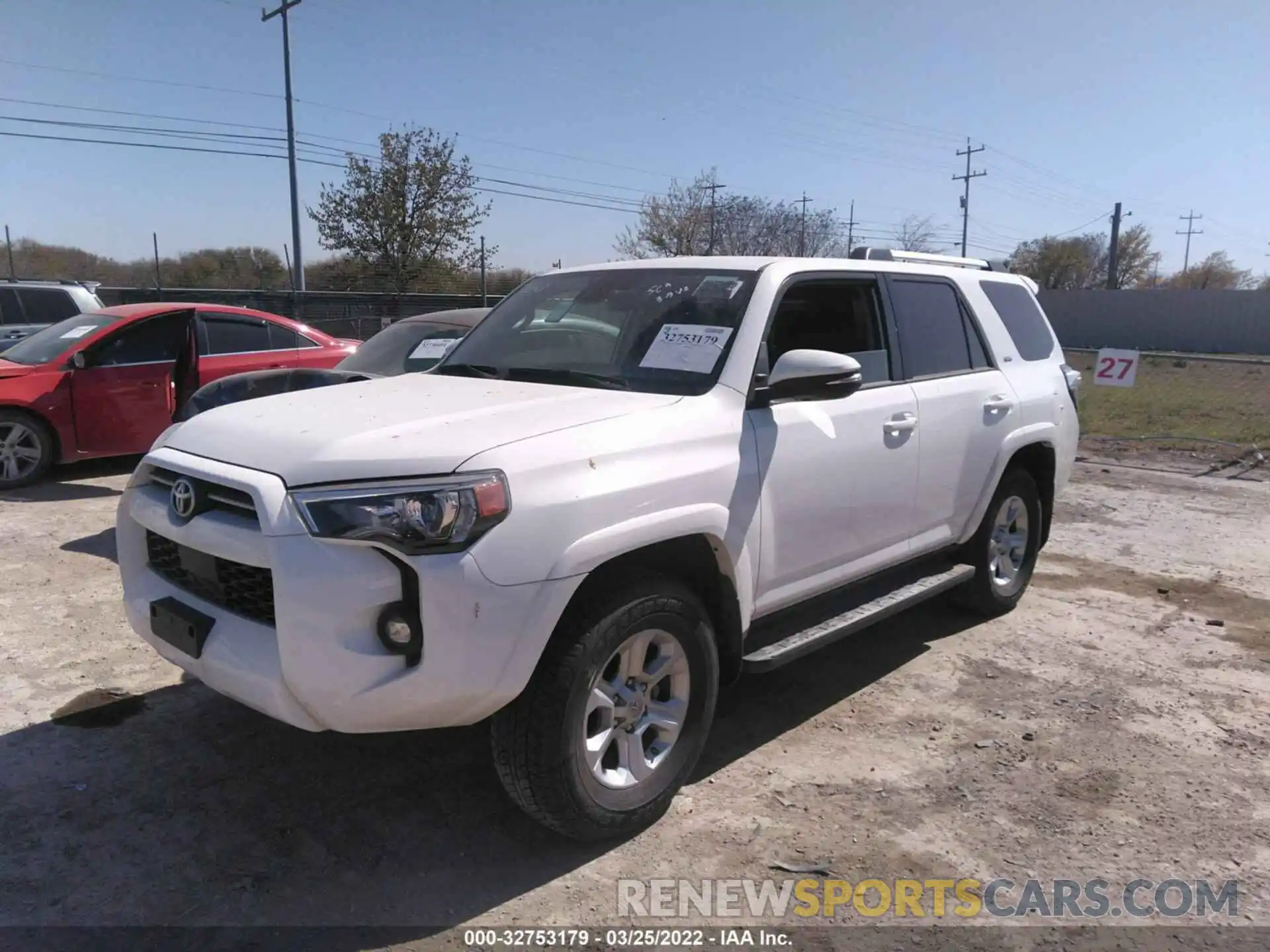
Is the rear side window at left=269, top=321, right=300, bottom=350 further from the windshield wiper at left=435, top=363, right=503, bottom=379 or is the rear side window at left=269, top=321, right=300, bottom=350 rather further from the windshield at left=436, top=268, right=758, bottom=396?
the windshield wiper at left=435, top=363, right=503, bottom=379

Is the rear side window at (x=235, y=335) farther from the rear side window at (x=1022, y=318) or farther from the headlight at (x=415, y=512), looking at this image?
the headlight at (x=415, y=512)

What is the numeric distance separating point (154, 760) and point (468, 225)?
33.2m

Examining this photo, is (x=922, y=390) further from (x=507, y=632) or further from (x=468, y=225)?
(x=468, y=225)

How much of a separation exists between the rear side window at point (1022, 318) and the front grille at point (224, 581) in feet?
A: 13.7

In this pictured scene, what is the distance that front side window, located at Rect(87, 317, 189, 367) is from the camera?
8.52 meters

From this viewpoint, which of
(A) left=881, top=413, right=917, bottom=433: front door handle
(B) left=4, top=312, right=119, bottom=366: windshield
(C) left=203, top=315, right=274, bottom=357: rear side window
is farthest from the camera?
(C) left=203, top=315, right=274, bottom=357: rear side window

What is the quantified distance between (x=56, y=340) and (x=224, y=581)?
7.39 meters

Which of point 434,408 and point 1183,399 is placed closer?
point 434,408

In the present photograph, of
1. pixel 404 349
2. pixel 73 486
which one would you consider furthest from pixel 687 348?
pixel 73 486

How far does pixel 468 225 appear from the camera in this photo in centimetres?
3491

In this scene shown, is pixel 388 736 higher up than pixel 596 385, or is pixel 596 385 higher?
pixel 596 385

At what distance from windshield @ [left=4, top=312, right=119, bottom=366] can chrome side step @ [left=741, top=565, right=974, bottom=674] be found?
7.59 metres

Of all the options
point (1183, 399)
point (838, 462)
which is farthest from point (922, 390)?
point (1183, 399)

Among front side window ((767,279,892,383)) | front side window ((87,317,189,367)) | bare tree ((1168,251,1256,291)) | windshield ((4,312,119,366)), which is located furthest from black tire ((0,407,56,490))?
bare tree ((1168,251,1256,291))
